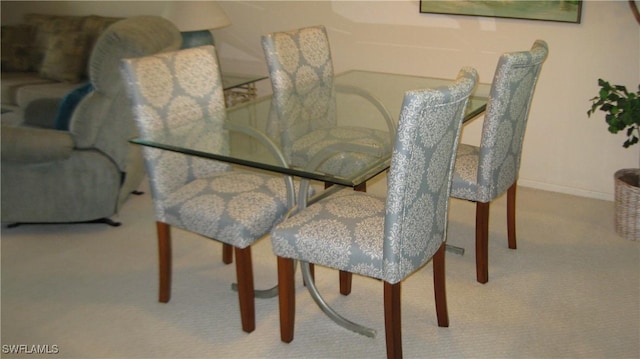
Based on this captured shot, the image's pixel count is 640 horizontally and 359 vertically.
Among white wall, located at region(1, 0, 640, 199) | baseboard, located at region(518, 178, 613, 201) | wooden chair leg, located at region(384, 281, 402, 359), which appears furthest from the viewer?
baseboard, located at region(518, 178, 613, 201)

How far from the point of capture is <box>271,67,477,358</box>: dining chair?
1.88 metres

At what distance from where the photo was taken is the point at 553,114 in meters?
3.66

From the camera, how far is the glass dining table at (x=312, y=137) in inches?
85.8

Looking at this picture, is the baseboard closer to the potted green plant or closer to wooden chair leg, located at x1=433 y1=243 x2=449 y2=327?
the potted green plant

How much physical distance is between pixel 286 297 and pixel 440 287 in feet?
1.88

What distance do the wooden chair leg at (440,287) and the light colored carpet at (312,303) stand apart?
0.05 m

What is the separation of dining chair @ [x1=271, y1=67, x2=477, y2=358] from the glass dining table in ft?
0.53

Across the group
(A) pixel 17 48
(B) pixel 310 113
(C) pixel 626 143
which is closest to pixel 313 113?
(B) pixel 310 113

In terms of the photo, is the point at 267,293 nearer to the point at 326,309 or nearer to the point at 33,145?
the point at 326,309

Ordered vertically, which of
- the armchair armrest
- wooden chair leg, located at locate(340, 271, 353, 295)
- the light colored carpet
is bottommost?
the light colored carpet

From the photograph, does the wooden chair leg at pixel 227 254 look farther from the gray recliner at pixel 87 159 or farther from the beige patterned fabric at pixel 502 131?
the beige patterned fabric at pixel 502 131

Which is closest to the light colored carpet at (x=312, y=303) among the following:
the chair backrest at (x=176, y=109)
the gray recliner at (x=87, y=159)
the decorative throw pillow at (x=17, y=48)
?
the gray recliner at (x=87, y=159)

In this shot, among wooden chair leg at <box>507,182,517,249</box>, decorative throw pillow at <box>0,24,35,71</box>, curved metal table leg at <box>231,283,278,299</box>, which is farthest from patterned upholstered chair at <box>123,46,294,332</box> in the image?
decorative throw pillow at <box>0,24,35,71</box>

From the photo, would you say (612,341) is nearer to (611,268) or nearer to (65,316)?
(611,268)
